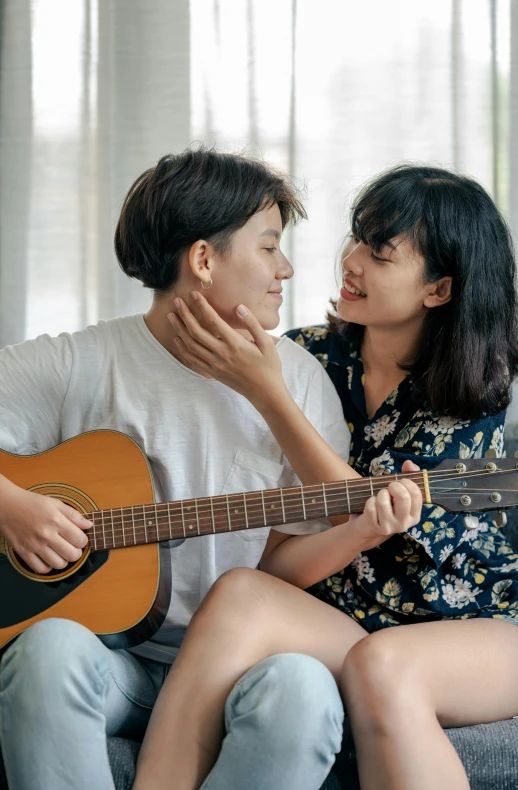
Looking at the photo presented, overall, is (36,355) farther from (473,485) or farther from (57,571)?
(473,485)

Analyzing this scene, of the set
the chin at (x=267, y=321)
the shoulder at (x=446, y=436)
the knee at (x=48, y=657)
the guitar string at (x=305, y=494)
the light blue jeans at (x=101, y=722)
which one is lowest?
the light blue jeans at (x=101, y=722)

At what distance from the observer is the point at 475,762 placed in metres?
1.14

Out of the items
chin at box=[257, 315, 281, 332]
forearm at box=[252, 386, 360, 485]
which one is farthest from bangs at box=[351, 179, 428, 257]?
forearm at box=[252, 386, 360, 485]

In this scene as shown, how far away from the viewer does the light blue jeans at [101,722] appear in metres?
1.07

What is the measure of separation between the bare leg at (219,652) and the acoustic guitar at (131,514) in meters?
0.09

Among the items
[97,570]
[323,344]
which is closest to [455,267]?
Answer: [323,344]

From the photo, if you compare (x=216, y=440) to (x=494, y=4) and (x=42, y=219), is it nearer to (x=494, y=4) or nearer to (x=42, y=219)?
(x=42, y=219)

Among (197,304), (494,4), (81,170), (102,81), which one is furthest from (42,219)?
(494,4)

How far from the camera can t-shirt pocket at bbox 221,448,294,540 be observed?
4.64 feet

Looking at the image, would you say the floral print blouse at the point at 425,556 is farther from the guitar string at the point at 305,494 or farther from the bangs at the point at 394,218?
the bangs at the point at 394,218

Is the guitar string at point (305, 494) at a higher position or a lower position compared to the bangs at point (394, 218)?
lower

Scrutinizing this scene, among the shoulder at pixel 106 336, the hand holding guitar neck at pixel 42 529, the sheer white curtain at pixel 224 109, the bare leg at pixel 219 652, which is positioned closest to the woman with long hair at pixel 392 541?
the bare leg at pixel 219 652

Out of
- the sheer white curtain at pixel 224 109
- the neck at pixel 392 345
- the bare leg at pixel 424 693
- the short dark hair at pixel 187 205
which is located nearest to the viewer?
the bare leg at pixel 424 693

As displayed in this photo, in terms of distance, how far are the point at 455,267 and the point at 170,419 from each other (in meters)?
0.55
